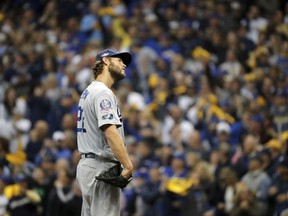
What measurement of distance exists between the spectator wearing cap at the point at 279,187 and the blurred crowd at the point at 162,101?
0.02 metres

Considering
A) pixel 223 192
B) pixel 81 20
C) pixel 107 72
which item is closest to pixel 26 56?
pixel 81 20

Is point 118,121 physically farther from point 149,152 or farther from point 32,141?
point 32,141

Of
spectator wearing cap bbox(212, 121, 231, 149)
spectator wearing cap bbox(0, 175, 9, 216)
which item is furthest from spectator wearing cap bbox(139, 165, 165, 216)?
spectator wearing cap bbox(0, 175, 9, 216)

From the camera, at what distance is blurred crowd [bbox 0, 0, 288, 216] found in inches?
488

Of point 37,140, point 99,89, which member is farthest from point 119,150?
point 37,140

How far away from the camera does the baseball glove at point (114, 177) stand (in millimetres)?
6906

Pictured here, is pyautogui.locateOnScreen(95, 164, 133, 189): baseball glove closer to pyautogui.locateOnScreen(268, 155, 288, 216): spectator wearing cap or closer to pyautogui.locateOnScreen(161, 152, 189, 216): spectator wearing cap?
pyautogui.locateOnScreen(268, 155, 288, 216): spectator wearing cap

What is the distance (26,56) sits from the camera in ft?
60.4

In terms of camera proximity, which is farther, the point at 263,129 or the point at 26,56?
the point at 26,56

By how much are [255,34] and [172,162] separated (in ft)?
18.2

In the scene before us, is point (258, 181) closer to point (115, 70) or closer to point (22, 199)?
point (22, 199)

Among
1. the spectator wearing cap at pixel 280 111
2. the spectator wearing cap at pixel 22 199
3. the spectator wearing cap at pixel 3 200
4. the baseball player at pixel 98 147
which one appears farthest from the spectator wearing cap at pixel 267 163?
the baseball player at pixel 98 147

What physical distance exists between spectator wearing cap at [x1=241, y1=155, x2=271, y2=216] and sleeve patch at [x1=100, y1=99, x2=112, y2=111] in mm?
5086

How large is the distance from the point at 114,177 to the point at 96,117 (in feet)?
1.90
